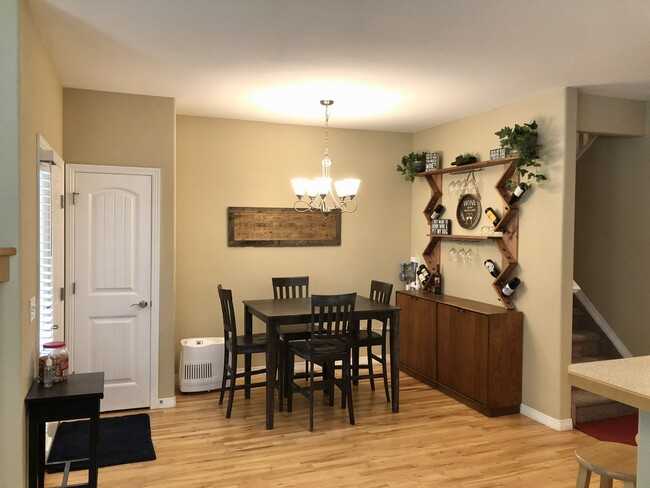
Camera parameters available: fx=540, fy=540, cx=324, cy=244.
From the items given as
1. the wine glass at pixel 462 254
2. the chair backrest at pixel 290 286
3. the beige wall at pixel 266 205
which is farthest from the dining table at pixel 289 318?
the wine glass at pixel 462 254

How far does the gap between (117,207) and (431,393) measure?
3.30 metres

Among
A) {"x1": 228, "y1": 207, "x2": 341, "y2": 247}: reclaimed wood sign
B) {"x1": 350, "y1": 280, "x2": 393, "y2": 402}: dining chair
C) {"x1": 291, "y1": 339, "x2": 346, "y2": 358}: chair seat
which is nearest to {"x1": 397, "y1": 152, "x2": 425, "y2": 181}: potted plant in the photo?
{"x1": 228, "y1": 207, "x2": 341, "y2": 247}: reclaimed wood sign

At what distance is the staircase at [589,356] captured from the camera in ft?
14.4

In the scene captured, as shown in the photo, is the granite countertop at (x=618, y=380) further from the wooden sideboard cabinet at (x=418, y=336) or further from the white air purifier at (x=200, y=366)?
the white air purifier at (x=200, y=366)

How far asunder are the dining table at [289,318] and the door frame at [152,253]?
0.81 metres

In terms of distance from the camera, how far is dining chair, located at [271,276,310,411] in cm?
466

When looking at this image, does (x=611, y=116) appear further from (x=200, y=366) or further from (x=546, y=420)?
(x=200, y=366)

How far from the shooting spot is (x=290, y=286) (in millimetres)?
5504

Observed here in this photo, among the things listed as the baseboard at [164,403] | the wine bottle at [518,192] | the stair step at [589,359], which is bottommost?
the baseboard at [164,403]

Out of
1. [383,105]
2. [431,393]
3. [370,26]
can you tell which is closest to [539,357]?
[431,393]

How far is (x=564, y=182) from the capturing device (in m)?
4.20

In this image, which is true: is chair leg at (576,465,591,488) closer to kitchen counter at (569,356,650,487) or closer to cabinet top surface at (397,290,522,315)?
kitchen counter at (569,356,650,487)

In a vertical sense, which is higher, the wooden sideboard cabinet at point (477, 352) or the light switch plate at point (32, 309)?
the light switch plate at point (32, 309)

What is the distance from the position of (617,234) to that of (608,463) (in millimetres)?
3289
